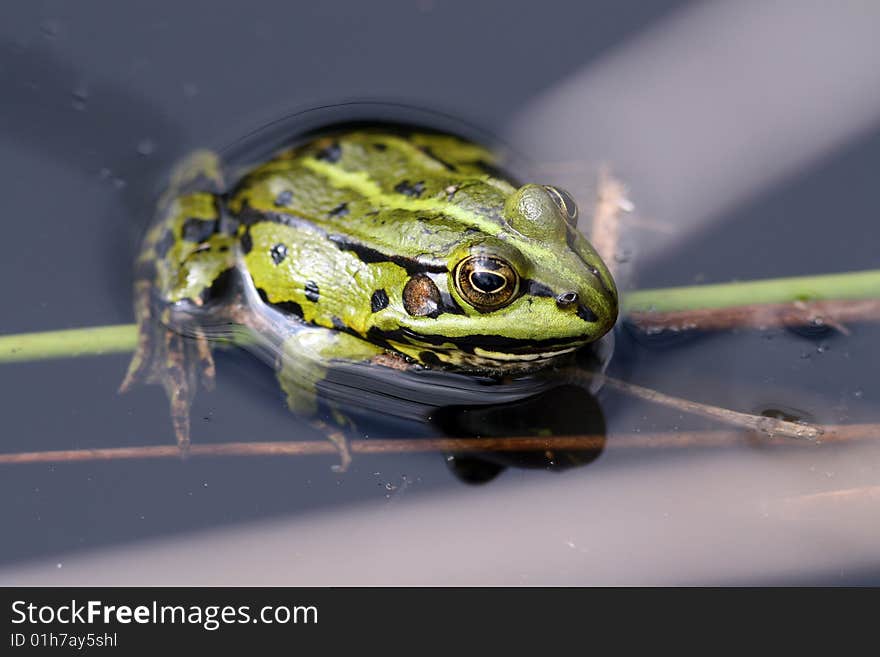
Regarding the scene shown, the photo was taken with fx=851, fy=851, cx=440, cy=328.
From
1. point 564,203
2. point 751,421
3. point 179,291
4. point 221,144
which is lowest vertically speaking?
point 751,421

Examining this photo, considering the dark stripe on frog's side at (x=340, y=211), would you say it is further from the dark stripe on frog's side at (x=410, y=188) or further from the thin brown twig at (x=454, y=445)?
the thin brown twig at (x=454, y=445)

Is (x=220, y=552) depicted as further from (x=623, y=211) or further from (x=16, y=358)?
(x=623, y=211)

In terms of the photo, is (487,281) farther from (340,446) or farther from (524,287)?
(340,446)

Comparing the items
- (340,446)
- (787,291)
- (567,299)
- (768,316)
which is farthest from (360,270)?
(768,316)

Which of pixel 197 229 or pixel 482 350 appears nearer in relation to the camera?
pixel 482 350

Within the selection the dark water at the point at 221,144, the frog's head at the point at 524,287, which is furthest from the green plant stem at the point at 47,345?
the frog's head at the point at 524,287

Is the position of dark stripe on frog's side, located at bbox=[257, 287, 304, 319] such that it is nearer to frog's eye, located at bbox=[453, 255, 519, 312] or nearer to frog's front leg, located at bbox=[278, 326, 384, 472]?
frog's front leg, located at bbox=[278, 326, 384, 472]
